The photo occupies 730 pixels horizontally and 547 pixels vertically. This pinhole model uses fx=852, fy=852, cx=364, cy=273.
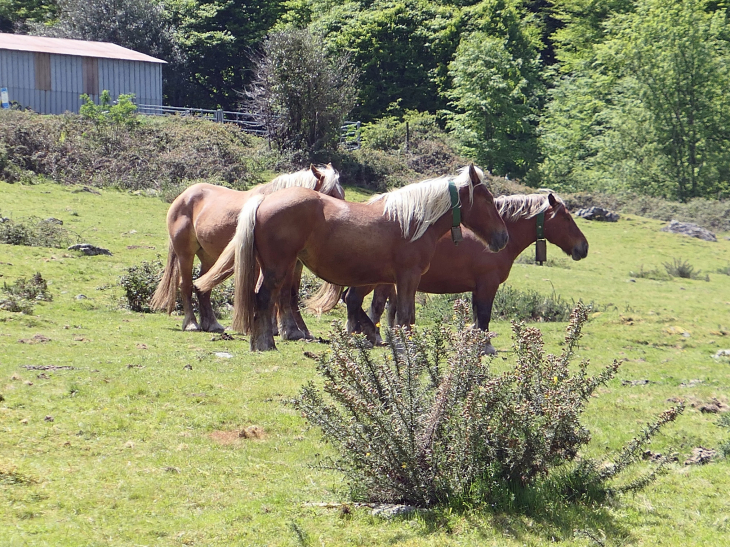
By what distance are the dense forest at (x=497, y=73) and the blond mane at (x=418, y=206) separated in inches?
1450

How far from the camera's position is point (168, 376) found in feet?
29.9

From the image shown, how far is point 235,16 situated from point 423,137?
21.2m

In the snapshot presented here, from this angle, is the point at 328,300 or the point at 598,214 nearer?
the point at 328,300

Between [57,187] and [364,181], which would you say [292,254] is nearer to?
[57,187]

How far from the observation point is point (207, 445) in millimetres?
7066

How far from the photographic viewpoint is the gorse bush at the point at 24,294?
42.1 ft

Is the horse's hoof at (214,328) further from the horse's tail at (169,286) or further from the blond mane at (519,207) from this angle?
the blond mane at (519,207)

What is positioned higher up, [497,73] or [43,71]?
[497,73]

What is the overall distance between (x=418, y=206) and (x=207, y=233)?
140 inches

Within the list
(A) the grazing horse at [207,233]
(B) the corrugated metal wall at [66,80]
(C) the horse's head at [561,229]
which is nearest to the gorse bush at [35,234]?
(A) the grazing horse at [207,233]

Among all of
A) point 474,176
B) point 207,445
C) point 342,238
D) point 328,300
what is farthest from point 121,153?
point 207,445

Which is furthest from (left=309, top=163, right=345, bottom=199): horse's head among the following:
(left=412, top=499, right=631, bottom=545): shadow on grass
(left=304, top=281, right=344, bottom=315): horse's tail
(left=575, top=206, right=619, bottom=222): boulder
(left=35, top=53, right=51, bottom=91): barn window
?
(left=35, top=53, right=51, bottom=91): barn window

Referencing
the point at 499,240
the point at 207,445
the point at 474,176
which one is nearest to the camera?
the point at 207,445

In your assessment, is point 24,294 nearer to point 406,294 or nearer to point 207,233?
point 207,233
